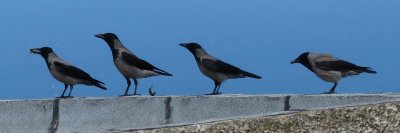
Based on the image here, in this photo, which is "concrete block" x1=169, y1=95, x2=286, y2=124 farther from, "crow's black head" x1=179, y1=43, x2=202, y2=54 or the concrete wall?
"crow's black head" x1=179, y1=43, x2=202, y2=54

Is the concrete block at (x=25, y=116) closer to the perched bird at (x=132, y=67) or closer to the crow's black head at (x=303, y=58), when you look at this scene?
the perched bird at (x=132, y=67)

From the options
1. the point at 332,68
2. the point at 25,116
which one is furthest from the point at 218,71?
the point at 25,116

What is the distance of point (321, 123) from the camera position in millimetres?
4625

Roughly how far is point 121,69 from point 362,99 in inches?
157

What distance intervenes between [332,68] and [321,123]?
15.0ft

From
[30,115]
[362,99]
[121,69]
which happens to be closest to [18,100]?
[30,115]

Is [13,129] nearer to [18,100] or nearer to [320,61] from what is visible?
[18,100]

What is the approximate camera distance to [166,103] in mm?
7953

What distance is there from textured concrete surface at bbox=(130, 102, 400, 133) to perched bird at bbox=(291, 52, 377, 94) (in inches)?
168

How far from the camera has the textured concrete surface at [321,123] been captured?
14.8 ft

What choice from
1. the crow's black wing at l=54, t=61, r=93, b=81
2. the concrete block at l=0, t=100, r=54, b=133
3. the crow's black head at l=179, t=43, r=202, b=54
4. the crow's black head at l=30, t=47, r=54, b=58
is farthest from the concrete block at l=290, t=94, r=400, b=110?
the crow's black head at l=30, t=47, r=54, b=58

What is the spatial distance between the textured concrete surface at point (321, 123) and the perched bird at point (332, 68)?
14.0ft

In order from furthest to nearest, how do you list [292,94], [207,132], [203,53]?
[203,53] < [292,94] < [207,132]

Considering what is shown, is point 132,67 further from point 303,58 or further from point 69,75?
point 303,58
